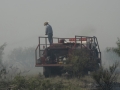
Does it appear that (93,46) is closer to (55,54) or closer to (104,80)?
(55,54)

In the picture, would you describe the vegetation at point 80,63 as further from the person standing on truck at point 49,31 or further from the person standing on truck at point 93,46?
the person standing on truck at point 49,31

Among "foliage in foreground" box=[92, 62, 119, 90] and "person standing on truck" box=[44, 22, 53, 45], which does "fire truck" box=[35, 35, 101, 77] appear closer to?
"person standing on truck" box=[44, 22, 53, 45]

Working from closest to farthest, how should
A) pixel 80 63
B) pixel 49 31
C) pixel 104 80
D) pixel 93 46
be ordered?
pixel 104 80 < pixel 80 63 < pixel 49 31 < pixel 93 46

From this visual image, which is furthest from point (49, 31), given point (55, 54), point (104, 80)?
point (104, 80)

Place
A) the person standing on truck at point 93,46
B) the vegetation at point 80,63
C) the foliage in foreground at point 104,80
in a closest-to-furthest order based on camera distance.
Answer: the foliage in foreground at point 104,80 → the vegetation at point 80,63 → the person standing on truck at point 93,46

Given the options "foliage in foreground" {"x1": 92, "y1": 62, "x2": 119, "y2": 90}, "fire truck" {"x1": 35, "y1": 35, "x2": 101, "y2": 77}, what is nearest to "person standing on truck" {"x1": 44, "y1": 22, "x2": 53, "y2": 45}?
"fire truck" {"x1": 35, "y1": 35, "x2": 101, "y2": 77}

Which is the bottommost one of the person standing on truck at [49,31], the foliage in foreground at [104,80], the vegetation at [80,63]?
the foliage in foreground at [104,80]

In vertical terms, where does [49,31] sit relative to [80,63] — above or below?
above

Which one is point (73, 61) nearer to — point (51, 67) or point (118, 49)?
point (51, 67)

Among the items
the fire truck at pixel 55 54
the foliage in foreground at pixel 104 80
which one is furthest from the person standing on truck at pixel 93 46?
the foliage in foreground at pixel 104 80

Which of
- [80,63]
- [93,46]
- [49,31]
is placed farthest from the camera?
[93,46]

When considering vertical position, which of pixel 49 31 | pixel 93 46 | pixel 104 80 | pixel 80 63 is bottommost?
pixel 104 80

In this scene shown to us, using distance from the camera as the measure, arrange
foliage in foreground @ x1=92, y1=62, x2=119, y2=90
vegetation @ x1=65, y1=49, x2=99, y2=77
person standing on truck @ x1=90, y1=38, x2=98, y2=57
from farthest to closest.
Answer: person standing on truck @ x1=90, y1=38, x2=98, y2=57
vegetation @ x1=65, y1=49, x2=99, y2=77
foliage in foreground @ x1=92, y1=62, x2=119, y2=90

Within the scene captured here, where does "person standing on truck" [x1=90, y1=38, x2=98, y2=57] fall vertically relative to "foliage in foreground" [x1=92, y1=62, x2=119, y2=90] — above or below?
above
